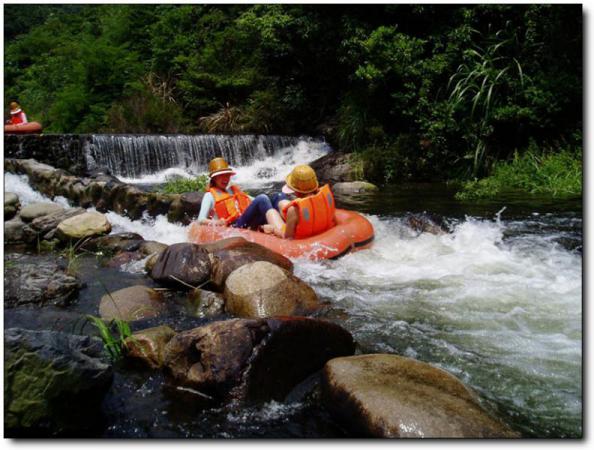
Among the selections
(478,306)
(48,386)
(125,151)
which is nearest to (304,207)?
(478,306)

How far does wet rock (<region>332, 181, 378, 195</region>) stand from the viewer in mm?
10266

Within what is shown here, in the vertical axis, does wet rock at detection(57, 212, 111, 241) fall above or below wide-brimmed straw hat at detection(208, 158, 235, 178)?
below

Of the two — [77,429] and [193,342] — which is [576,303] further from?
[77,429]

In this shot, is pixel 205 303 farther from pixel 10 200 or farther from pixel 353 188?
pixel 353 188

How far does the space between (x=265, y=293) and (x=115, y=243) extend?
2.97 metres

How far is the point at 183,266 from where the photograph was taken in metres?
4.54

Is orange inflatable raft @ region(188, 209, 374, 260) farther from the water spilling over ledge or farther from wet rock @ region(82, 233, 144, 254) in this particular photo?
the water spilling over ledge

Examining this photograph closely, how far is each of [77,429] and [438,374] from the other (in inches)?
75.8

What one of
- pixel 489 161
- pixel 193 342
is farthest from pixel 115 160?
pixel 193 342

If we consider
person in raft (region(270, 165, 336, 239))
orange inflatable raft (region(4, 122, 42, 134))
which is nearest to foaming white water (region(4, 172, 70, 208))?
orange inflatable raft (region(4, 122, 42, 134))

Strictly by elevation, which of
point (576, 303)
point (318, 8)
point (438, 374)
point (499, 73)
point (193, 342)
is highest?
point (318, 8)

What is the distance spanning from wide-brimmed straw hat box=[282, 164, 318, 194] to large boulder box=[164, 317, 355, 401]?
8.11 ft

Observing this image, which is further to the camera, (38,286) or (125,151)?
(125,151)

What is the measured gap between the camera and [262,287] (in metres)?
3.94
